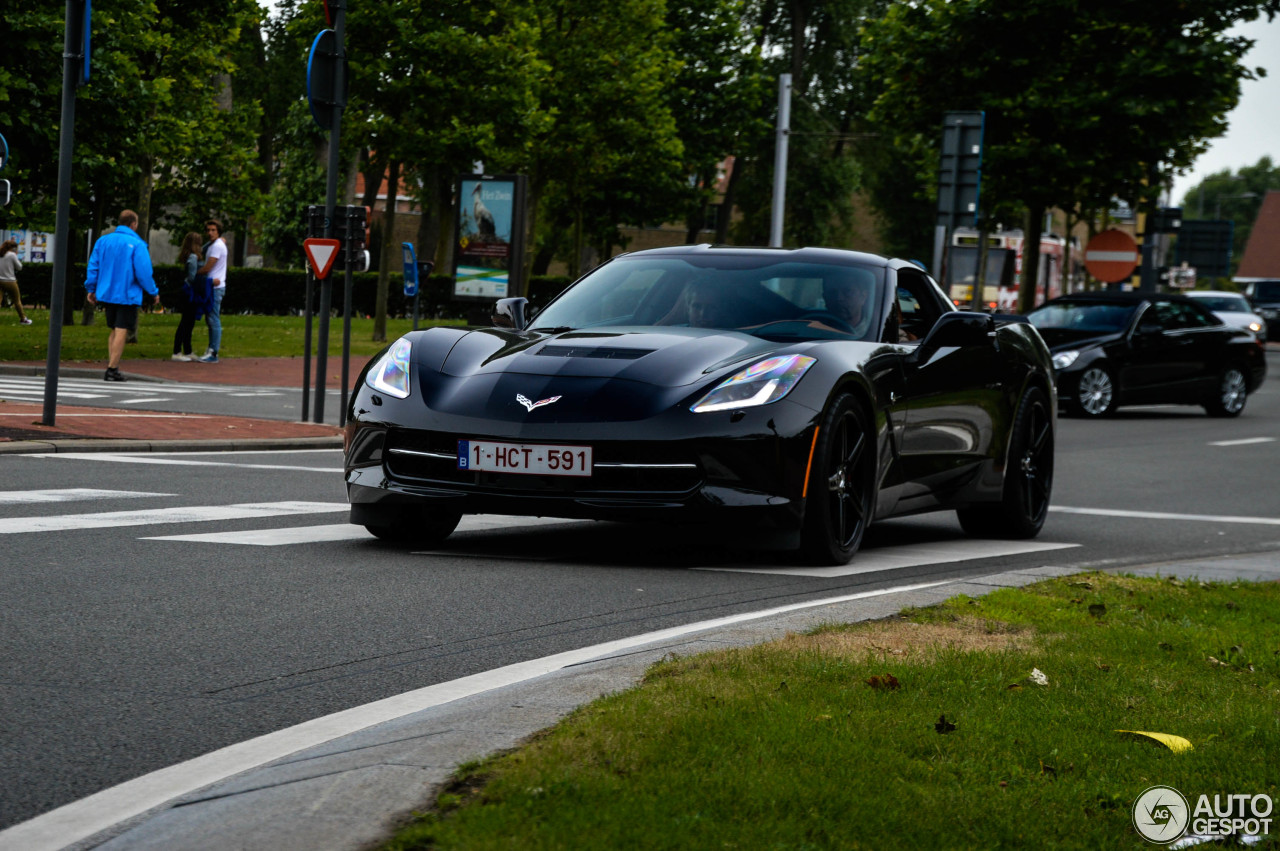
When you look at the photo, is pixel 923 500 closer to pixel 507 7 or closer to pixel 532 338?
pixel 532 338

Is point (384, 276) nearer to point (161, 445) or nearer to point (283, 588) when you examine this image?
point (161, 445)

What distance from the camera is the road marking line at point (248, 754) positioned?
3.33 metres

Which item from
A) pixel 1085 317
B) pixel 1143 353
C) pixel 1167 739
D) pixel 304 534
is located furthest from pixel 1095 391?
pixel 1167 739

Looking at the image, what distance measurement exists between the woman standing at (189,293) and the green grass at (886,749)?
→ 20.8 m

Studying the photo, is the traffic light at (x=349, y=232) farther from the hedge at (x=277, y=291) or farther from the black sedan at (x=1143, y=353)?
the hedge at (x=277, y=291)

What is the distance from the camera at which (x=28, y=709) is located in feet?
14.2

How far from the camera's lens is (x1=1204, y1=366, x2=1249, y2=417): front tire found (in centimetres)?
2511

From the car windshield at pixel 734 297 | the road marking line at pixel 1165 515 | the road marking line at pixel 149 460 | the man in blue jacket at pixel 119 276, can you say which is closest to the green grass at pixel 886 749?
the car windshield at pixel 734 297

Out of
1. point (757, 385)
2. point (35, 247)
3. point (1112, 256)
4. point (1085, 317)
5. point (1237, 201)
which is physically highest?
point (1237, 201)

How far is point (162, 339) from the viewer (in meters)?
30.2

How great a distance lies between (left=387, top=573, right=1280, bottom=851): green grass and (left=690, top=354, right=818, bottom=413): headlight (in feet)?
5.35

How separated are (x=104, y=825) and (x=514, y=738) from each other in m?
0.90

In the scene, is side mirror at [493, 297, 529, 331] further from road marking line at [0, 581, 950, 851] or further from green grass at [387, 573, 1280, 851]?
green grass at [387, 573, 1280, 851]

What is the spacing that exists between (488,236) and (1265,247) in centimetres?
11218
